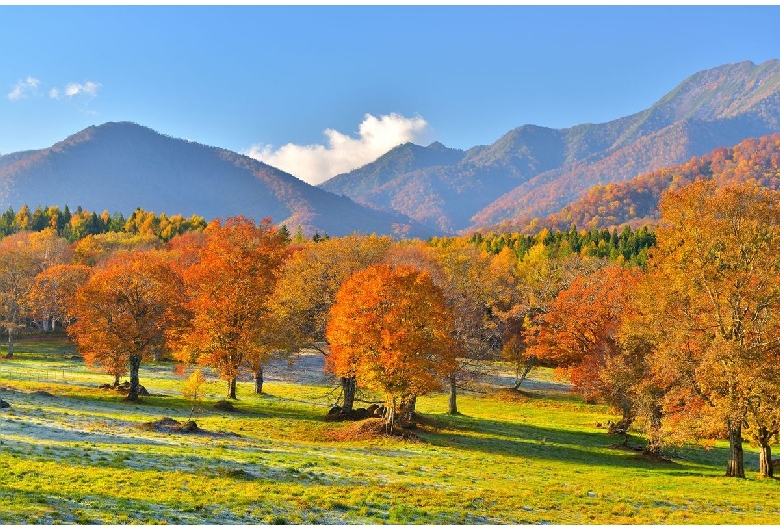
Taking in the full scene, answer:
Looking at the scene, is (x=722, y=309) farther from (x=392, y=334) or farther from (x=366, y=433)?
(x=366, y=433)

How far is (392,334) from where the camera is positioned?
1718 inches

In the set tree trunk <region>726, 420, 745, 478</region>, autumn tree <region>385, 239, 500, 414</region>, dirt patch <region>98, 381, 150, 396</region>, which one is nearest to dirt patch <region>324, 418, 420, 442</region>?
tree trunk <region>726, 420, 745, 478</region>

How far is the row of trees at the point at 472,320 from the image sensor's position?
36781 millimetres

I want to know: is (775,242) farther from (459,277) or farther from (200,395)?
(459,277)

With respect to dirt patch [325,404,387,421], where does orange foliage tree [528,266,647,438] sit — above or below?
above

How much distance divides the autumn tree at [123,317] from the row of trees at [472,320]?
0.13 metres

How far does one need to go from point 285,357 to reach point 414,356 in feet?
63.9

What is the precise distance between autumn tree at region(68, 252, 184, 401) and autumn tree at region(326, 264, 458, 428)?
20.1 metres

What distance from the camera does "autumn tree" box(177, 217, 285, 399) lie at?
185 feet

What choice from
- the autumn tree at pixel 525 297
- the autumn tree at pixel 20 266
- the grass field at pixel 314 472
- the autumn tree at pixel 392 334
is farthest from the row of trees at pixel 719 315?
the autumn tree at pixel 20 266

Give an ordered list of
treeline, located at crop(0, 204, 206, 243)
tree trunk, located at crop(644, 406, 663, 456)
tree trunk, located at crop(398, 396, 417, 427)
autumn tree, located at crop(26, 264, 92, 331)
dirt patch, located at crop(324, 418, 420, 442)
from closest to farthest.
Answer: tree trunk, located at crop(644, 406, 663, 456) < dirt patch, located at crop(324, 418, 420, 442) < tree trunk, located at crop(398, 396, 417, 427) < autumn tree, located at crop(26, 264, 92, 331) < treeline, located at crop(0, 204, 206, 243)

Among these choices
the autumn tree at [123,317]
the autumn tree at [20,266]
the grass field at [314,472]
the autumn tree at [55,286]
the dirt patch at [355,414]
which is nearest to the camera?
the grass field at [314,472]

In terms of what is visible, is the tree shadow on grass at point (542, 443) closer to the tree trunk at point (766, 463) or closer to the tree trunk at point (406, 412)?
the tree trunk at point (406, 412)

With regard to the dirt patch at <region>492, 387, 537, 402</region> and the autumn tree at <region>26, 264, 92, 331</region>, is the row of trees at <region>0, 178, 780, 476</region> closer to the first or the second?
the dirt patch at <region>492, 387, 537, 402</region>
